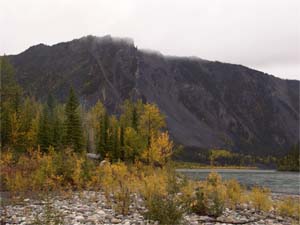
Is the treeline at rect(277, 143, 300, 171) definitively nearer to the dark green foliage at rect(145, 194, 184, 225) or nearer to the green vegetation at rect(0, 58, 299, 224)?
the green vegetation at rect(0, 58, 299, 224)

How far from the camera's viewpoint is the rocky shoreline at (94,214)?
17.2 metres

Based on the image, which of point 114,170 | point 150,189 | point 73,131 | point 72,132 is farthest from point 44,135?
point 150,189

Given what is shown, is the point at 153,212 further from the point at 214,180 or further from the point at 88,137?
the point at 88,137

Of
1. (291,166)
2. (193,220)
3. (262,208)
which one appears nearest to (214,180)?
(262,208)

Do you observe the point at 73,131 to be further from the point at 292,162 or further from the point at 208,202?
the point at 292,162

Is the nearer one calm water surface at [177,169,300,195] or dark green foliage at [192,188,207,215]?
dark green foliage at [192,188,207,215]

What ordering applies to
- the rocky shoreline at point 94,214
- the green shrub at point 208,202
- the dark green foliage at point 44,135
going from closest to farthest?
the rocky shoreline at point 94,214
the green shrub at point 208,202
the dark green foliage at point 44,135

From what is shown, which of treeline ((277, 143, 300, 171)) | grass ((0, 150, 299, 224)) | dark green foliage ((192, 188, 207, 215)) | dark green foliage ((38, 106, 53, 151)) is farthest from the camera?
treeline ((277, 143, 300, 171))

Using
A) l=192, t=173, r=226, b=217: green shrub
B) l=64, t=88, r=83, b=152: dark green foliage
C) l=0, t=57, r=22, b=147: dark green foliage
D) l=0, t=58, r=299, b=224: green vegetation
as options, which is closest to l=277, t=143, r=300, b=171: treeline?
l=0, t=58, r=299, b=224: green vegetation

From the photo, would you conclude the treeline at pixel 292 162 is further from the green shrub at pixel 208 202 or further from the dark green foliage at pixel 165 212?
the dark green foliage at pixel 165 212

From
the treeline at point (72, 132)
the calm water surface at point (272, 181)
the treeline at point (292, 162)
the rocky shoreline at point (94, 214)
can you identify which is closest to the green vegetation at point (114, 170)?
the treeline at point (72, 132)

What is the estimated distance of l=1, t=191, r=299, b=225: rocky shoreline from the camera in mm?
17203

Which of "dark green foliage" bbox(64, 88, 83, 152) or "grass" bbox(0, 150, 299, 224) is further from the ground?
"dark green foliage" bbox(64, 88, 83, 152)

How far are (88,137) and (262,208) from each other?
228ft
